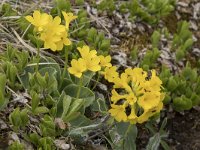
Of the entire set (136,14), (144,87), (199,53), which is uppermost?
(144,87)

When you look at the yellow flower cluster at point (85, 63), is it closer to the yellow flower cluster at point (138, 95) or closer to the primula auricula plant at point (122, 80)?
the primula auricula plant at point (122, 80)

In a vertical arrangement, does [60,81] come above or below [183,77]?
above

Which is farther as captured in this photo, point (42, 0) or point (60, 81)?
point (42, 0)

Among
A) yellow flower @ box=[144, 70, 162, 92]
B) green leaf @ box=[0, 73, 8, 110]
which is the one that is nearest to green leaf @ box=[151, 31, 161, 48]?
yellow flower @ box=[144, 70, 162, 92]

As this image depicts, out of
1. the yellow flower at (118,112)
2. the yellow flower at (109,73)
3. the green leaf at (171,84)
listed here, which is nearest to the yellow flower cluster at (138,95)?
the yellow flower at (118,112)

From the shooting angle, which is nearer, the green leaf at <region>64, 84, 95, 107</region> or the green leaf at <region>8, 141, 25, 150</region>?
the green leaf at <region>8, 141, 25, 150</region>

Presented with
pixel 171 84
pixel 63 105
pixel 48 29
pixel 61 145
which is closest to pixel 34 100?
pixel 63 105

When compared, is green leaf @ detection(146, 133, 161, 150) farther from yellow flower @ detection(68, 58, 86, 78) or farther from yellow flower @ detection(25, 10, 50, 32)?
yellow flower @ detection(25, 10, 50, 32)

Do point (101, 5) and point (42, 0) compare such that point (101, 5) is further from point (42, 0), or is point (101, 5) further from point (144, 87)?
point (144, 87)

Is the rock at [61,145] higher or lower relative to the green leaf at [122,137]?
higher

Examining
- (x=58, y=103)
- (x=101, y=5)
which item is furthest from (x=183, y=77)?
(x=58, y=103)

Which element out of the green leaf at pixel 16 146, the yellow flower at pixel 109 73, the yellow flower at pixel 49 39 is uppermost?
the yellow flower at pixel 49 39
